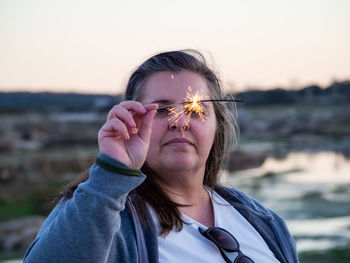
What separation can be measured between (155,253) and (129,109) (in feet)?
1.81

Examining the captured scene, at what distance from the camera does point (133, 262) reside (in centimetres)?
167

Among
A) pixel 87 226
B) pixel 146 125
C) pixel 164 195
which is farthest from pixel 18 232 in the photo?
pixel 87 226

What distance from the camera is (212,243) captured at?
195 centimetres

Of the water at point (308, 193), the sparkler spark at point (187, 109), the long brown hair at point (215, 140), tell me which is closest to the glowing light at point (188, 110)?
the sparkler spark at point (187, 109)

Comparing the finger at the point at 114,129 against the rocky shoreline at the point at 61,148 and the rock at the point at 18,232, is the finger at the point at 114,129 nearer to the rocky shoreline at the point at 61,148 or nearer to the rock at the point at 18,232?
the rocky shoreline at the point at 61,148

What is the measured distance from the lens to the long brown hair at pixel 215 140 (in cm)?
193

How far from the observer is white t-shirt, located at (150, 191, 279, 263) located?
72.1 inches

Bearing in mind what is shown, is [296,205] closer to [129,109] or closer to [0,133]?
[129,109]

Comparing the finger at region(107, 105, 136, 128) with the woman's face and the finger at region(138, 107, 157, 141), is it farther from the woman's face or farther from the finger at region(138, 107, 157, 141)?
the woman's face

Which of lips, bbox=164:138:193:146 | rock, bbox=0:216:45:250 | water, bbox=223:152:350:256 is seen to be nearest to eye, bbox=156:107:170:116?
lips, bbox=164:138:193:146

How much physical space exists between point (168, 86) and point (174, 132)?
216mm

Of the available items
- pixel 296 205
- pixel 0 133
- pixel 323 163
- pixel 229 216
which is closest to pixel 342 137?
pixel 323 163

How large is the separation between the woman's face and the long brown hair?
51mm

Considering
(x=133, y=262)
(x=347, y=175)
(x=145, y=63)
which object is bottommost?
→ (x=347, y=175)
